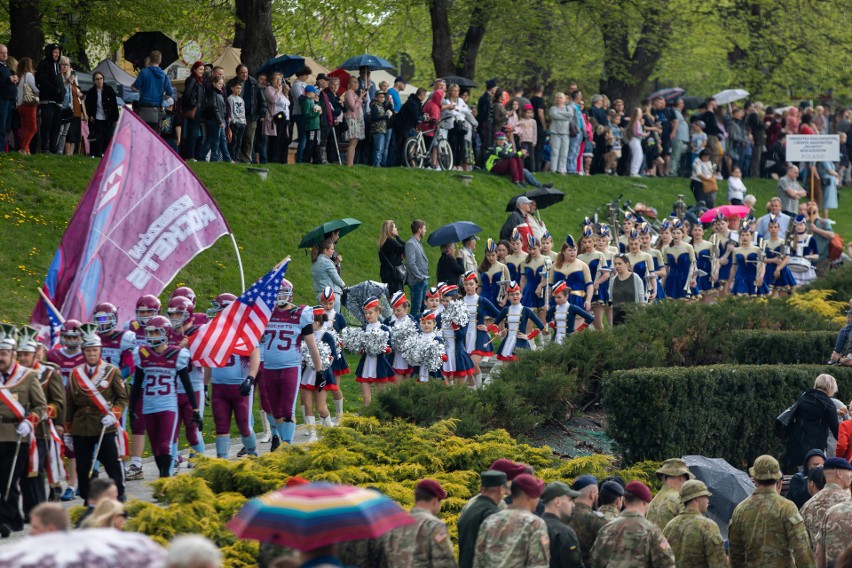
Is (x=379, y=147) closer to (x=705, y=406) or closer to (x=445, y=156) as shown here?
(x=445, y=156)

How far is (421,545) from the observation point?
9.56m

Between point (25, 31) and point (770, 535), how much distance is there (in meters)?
20.2

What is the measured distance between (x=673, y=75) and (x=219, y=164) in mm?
24429

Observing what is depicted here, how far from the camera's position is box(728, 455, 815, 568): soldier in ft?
36.9

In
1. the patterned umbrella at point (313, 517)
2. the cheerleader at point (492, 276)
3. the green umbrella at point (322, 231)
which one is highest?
the green umbrella at point (322, 231)

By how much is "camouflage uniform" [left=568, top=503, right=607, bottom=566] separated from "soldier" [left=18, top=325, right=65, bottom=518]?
500cm

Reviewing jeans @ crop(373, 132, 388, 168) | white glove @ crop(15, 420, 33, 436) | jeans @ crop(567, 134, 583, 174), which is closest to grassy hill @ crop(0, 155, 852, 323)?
jeans @ crop(373, 132, 388, 168)

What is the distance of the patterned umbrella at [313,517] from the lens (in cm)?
736

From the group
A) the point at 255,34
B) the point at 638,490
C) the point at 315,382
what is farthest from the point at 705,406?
Result: the point at 255,34

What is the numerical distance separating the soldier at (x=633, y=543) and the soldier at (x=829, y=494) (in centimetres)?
181

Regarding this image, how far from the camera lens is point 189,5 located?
32.4m

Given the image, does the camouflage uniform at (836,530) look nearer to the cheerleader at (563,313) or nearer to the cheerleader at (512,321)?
the cheerleader at (512,321)

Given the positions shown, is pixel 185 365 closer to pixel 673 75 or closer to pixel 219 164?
pixel 219 164

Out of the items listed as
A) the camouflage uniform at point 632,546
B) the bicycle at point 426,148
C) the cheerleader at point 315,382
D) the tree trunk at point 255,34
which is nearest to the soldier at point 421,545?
the camouflage uniform at point 632,546
